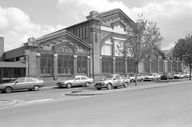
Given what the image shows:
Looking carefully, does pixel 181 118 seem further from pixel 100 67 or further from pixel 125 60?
pixel 125 60

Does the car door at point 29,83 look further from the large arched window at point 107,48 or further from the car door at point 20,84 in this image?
the large arched window at point 107,48

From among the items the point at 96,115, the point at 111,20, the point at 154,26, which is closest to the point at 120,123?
the point at 96,115

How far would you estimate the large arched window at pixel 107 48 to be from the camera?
127 feet

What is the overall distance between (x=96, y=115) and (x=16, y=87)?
16.7m

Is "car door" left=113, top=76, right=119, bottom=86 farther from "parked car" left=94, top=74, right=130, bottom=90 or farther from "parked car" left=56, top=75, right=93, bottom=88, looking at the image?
"parked car" left=56, top=75, right=93, bottom=88

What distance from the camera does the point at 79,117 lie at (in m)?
8.14

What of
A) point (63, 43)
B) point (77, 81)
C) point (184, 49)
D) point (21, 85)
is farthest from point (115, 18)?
point (21, 85)

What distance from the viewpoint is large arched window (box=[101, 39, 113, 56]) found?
38.7 m

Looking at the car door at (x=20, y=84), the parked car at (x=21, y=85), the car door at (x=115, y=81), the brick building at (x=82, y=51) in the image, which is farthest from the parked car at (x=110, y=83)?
the car door at (x=20, y=84)

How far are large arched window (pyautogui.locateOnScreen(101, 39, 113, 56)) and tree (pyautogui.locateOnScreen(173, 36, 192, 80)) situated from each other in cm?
1205

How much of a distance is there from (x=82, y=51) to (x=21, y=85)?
569 inches

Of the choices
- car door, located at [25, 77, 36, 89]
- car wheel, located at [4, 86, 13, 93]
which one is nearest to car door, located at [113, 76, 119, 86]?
car door, located at [25, 77, 36, 89]

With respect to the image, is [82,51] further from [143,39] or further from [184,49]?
[184,49]

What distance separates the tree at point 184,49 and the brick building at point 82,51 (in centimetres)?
641
